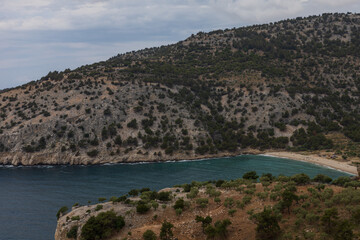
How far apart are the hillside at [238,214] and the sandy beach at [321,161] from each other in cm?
4659

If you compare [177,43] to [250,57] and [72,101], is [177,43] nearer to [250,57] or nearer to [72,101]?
[250,57]

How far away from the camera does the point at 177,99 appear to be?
122 meters

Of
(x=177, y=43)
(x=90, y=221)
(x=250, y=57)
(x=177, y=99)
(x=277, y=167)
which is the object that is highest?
(x=177, y=43)

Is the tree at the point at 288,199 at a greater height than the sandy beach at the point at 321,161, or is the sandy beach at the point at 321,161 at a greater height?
the tree at the point at 288,199

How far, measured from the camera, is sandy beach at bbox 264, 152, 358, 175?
261ft

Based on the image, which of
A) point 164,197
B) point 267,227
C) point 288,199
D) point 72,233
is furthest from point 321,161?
point 72,233

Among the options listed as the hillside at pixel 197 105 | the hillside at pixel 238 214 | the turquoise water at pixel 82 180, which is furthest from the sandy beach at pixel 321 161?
the hillside at pixel 238 214

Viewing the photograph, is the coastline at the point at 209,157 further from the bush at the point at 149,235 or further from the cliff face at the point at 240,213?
the bush at the point at 149,235

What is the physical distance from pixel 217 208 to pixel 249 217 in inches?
206

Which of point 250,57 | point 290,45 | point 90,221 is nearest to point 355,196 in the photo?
point 90,221

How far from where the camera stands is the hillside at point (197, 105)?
99375 millimetres

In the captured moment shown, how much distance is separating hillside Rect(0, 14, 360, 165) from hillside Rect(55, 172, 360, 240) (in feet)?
195

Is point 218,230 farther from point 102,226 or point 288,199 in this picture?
point 102,226

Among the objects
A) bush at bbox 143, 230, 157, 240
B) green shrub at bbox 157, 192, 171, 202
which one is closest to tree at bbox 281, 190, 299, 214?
bush at bbox 143, 230, 157, 240
